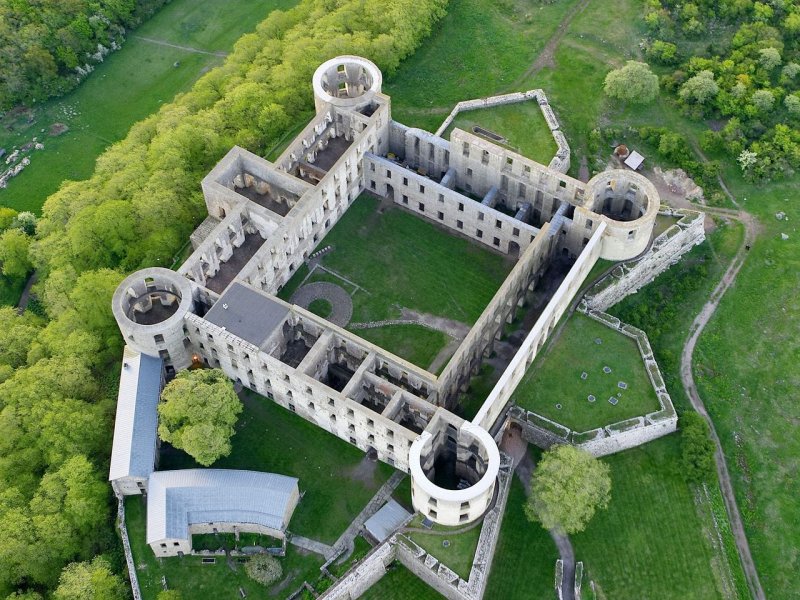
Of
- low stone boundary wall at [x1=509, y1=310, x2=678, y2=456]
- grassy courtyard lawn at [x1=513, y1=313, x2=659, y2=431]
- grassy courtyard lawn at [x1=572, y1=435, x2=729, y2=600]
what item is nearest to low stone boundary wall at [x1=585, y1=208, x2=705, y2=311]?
grassy courtyard lawn at [x1=513, y1=313, x2=659, y2=431]

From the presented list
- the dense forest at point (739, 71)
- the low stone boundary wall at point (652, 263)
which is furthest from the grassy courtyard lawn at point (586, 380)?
the dense forest at point (739, 71)

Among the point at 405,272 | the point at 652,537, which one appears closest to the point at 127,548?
the point at 405,272

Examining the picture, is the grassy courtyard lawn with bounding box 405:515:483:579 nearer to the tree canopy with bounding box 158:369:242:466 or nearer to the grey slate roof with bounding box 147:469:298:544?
the grey slate roof with bounding box 147:469:298:544

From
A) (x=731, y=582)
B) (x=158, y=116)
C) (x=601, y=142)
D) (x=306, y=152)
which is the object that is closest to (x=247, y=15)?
(x=158, y=116)

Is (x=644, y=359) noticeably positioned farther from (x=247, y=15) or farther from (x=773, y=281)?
(x=247, y=15)

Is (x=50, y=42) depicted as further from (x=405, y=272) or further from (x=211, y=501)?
(x=211, y=501)
